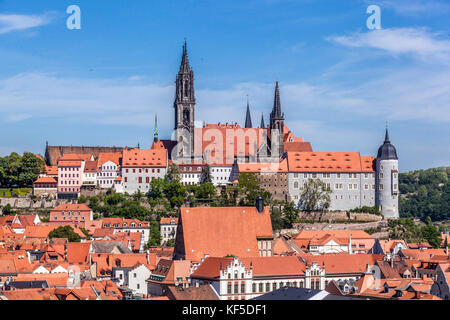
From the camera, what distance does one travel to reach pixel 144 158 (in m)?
102

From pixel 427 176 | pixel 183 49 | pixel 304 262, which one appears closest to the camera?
pixel 304 262

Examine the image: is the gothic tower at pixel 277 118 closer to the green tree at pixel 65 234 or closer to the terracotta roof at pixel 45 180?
the terracotta roof at pixel 45 180

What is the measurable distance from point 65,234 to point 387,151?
4246 cm

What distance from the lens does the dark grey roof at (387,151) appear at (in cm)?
9881

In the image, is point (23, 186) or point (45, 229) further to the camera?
point (23, 186)

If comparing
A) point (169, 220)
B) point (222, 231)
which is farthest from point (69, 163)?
point (222, 231)

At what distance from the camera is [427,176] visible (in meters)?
185

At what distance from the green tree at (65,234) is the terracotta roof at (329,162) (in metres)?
32.4

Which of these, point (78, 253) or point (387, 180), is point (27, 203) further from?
point (387, 180)

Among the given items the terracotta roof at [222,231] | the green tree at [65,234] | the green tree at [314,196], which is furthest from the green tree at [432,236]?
the green tree at [65,234]
